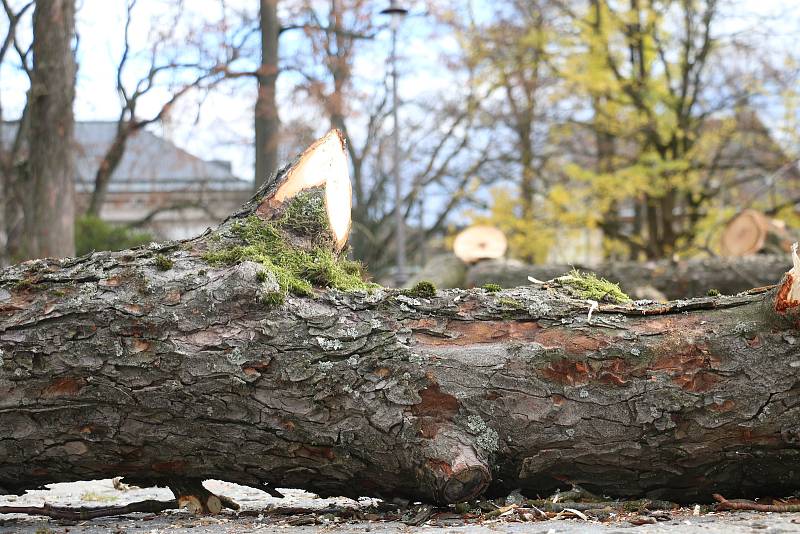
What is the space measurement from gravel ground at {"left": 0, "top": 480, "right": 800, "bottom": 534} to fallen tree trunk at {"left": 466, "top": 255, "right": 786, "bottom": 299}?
8793 mm

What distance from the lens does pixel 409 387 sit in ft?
11.9

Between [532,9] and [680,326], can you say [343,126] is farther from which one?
[680,326]

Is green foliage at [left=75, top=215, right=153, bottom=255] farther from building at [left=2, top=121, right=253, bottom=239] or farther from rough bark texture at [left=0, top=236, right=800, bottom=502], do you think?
rough bark texture at [left=0, top=236, right=800, bottom=502]

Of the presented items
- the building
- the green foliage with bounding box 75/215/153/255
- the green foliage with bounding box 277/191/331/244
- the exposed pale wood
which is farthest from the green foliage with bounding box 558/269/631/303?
the building

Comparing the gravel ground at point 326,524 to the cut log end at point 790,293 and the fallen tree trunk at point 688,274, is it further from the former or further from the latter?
the fallen tree trunk at point 688,274

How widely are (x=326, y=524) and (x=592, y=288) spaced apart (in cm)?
161

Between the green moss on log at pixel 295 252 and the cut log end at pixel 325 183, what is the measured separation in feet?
0.18

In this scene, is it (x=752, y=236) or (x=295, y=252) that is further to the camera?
(x=752, y=236)

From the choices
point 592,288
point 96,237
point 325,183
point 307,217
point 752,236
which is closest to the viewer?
point 592,288

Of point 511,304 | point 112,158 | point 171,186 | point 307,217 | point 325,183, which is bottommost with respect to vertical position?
point 511,304

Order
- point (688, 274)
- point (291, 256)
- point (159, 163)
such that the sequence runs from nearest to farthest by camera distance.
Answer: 1. point (291, 256)
2. point (688, 274)
3. point (159, 163)

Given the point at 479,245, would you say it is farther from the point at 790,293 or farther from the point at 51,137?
the point at 790,293

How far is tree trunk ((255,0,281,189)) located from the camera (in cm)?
1395

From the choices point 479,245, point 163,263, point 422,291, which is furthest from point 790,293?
point 479,245
